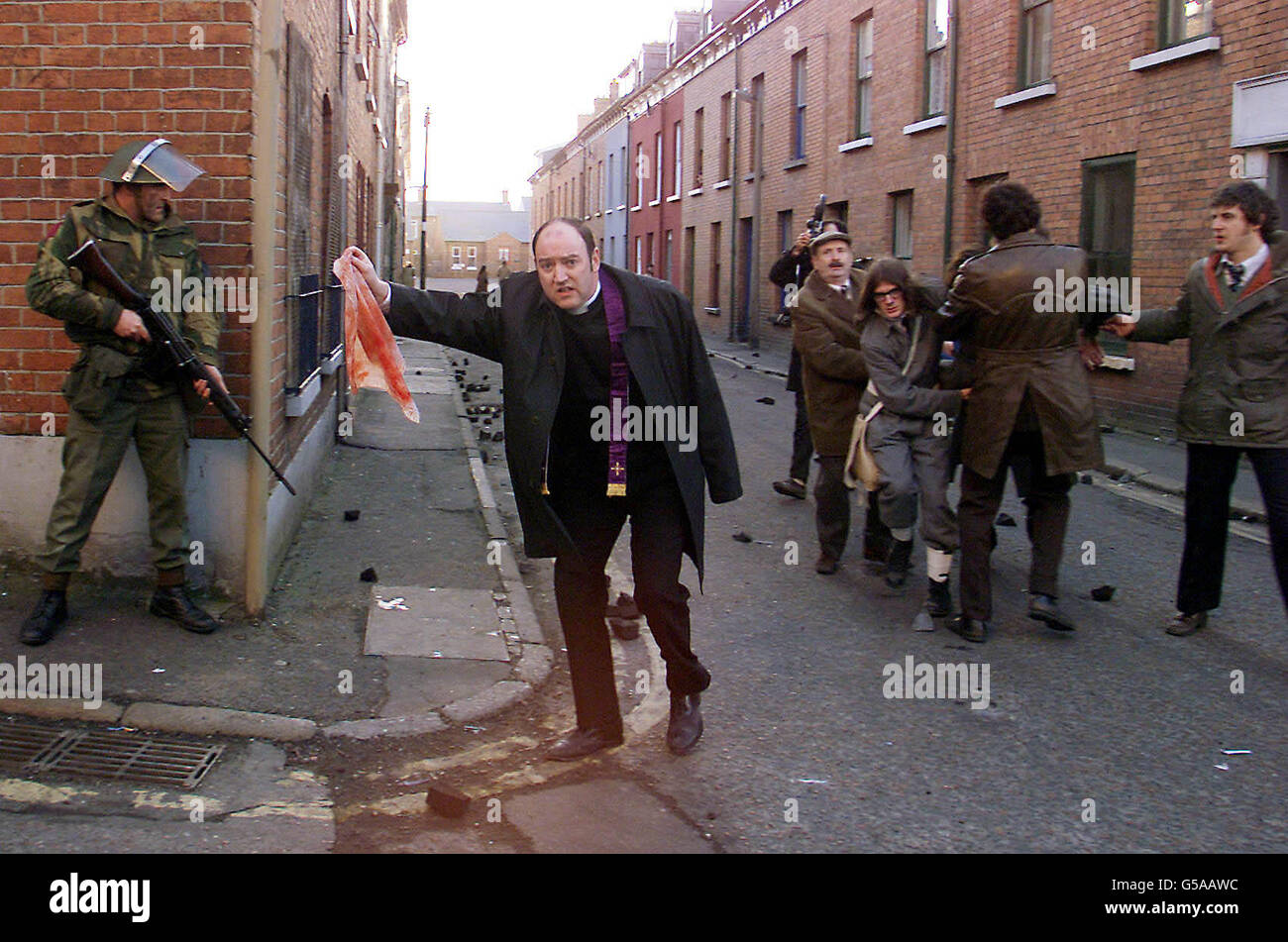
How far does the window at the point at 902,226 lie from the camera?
69.0ft

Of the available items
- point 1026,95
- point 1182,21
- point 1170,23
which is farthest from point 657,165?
point 1182,21

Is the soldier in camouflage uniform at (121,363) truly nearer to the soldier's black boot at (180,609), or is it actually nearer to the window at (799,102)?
the soldier's black boot at (180,609)

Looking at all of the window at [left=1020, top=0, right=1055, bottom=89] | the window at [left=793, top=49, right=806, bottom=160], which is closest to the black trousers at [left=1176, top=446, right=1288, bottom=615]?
the window at [left=1020, top=0, right=1055, bottom=89]

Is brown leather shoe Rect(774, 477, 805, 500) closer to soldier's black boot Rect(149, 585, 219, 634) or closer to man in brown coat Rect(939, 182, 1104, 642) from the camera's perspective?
man in brown coat Rect(939, 182, 1104, 642)

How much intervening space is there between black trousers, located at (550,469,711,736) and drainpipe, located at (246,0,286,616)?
2113 millimetres

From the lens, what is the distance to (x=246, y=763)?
4.69 metres

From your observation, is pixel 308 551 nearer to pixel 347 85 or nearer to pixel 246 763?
pixel 246 763

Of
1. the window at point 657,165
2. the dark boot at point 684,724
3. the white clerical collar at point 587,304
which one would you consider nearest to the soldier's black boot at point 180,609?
the dark boot at point 684,724

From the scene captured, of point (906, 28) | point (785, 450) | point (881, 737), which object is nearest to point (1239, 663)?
point (881, 737)

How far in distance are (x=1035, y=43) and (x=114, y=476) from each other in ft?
46.7

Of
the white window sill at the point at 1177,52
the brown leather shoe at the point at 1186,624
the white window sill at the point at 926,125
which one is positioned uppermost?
the white window sill at the point at 926,125

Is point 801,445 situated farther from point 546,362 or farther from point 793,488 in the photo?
point 546,362

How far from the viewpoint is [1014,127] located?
16891 millimetres

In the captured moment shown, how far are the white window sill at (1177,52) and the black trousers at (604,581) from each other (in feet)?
34.5
